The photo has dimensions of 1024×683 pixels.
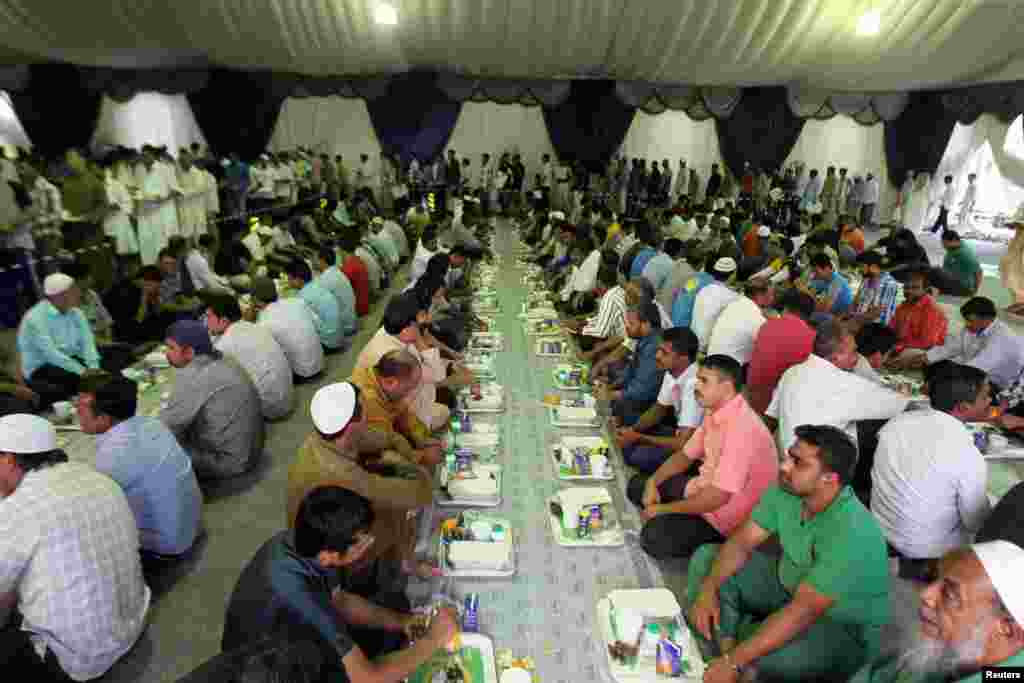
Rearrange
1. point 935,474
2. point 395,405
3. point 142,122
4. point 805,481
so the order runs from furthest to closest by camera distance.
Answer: point 142,122
point 395,405
point 935,474
point 805,481

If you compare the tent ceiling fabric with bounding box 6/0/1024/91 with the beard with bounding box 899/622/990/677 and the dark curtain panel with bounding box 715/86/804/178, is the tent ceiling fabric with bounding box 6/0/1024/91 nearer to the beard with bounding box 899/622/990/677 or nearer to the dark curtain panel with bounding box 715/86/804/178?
the dark curtain panel with bounding box 715/86/804/178

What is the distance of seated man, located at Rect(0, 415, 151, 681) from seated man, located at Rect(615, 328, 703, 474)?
2.81 metres

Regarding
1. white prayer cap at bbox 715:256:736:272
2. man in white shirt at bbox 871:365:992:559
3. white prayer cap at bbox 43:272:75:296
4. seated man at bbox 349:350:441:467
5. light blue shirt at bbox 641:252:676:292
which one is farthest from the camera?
light blue shirt at bbox 641:252:676:292

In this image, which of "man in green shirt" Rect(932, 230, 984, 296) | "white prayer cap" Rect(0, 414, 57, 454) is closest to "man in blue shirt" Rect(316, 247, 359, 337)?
"white prayer cap" Rect(0, 414, 57, 454)

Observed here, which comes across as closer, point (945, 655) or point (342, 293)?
point (945, 655)

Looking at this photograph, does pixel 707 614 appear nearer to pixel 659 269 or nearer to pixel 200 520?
pixel 200 520

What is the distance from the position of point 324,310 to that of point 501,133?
1345 centimetres

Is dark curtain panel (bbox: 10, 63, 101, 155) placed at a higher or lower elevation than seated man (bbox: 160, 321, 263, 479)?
higher

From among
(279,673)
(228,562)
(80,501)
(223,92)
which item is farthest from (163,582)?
(223,92)

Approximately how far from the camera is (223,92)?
1670 cm

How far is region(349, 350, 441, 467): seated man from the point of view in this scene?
3.24 metres

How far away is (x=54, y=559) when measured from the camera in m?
2.26

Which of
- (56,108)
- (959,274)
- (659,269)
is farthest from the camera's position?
(56,108)

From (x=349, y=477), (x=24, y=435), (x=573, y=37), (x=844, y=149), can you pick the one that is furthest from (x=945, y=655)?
(x=844, y=149)
